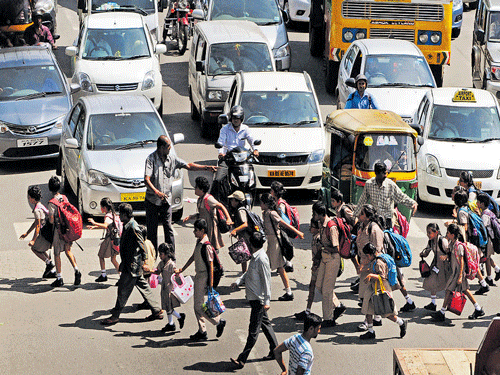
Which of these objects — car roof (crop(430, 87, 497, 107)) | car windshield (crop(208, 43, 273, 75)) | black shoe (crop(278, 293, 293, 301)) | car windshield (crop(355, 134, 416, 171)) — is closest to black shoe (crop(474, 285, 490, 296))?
black shoe (crop(278, 293, 293, 301))

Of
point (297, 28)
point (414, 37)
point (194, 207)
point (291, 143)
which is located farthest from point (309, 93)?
point (297, 28)

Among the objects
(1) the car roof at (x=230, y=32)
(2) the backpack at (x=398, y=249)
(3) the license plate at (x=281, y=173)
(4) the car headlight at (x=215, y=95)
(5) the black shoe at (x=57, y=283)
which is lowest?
(5) the black shoe at (x=57, y=283)

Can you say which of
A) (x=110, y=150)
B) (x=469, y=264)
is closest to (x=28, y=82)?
(x=110, y=150)

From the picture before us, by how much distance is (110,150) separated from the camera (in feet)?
52.4

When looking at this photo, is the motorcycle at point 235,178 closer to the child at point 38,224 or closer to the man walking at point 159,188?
the man walking at point 159,188

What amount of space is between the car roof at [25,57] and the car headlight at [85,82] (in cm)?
88

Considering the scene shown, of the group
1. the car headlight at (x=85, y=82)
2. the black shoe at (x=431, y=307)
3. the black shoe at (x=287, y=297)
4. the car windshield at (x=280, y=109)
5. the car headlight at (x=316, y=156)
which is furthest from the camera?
the car headlight at (x=85, y=82)

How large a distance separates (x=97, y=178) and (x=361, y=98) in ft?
16.9

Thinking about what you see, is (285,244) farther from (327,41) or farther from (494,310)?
(327,41)

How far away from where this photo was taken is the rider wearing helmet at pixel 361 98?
17500 millimetres

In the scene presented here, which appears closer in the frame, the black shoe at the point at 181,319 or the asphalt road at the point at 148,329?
the asphalt road at the point at 148,329

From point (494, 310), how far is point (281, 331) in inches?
113

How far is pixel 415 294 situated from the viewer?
42.9 feet

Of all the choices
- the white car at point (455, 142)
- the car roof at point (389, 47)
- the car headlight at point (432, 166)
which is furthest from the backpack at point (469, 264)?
the car roof at point (389, 47)
